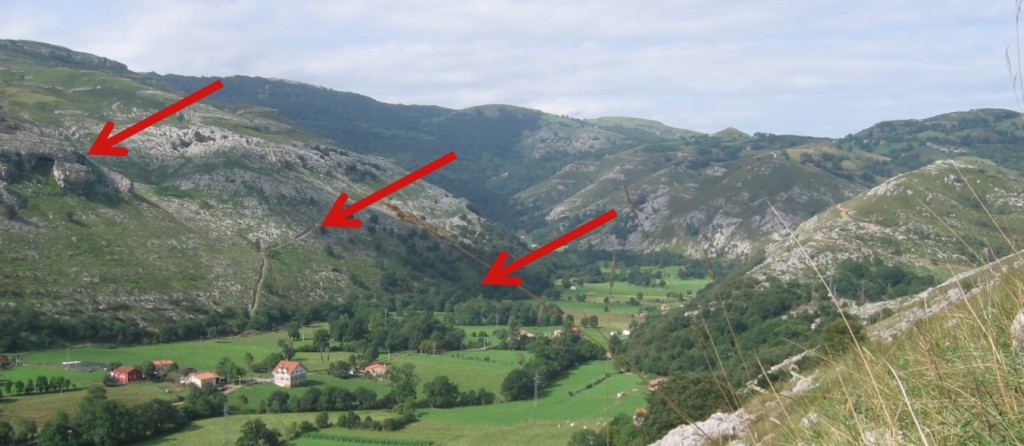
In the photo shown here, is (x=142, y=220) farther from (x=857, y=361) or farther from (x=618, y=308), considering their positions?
(x=857, y=361)

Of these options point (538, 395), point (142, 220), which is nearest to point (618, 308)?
point (538, 395)

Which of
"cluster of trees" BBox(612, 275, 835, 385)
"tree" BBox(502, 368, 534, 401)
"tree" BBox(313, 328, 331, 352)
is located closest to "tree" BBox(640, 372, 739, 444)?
"cluster of trees" BBox(612, 275, 835, 385)

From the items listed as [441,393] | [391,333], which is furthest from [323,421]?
[391,333]

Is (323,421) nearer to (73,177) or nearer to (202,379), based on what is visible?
(202,379)

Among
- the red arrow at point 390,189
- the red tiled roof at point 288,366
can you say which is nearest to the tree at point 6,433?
the red tiled roof at point 288,366

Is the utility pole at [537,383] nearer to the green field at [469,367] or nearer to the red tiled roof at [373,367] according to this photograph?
the green field at [469,367]

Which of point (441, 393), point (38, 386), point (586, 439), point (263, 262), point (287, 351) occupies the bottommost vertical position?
point (441, 393)

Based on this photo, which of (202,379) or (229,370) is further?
(229,370)
